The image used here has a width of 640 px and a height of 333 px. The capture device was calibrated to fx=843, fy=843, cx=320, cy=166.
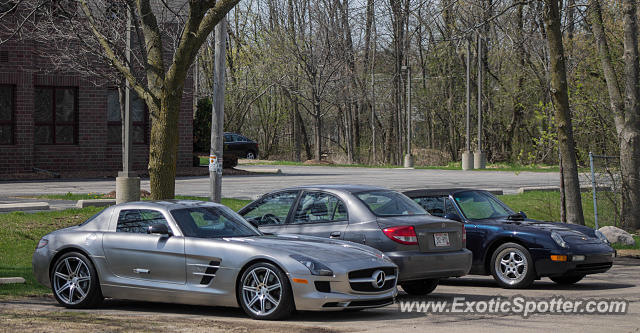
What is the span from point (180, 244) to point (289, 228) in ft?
6.51

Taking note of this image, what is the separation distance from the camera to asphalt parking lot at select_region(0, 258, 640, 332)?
8.48 meters

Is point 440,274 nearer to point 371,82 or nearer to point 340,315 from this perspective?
point 340,315

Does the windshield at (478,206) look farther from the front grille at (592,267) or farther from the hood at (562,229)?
the front grille at (592,267)

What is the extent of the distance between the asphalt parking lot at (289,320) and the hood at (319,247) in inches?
26.8

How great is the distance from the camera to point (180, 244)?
9.80 m

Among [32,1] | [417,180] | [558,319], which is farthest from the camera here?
[417,180]

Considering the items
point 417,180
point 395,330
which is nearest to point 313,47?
point 417,180

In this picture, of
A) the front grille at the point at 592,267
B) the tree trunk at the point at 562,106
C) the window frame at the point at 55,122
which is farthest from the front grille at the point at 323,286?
the window frame at the point at 55,122

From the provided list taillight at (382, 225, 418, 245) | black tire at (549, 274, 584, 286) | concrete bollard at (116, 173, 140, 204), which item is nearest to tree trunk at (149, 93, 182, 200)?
concrete bollard at (116, 173, 140, 204)

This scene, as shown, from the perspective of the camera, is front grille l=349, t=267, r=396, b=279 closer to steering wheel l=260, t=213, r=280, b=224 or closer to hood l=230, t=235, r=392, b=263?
hood l=230, t=235, r=392, b=263

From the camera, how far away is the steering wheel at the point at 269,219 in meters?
11.7

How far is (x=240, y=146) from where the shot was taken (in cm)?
5522

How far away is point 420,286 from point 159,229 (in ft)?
12.2

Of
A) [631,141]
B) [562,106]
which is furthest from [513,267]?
[631,141]
